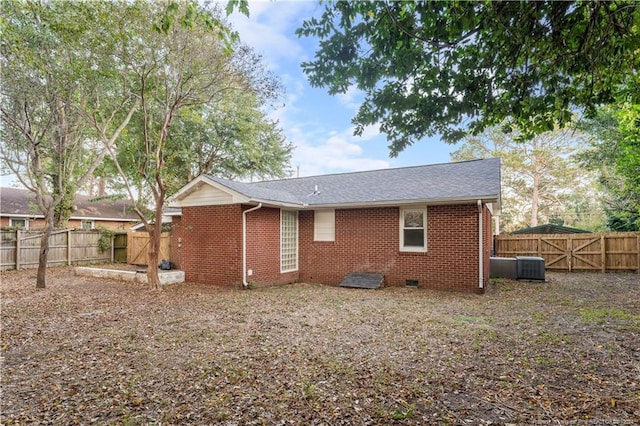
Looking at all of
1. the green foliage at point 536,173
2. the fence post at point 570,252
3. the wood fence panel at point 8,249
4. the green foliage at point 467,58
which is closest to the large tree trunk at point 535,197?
the green foliage at point 536,173

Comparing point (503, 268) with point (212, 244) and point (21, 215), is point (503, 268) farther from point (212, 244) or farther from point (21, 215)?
point (21, 215)

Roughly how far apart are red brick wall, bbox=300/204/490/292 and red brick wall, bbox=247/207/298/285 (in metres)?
1.11

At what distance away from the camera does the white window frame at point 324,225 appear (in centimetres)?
1135

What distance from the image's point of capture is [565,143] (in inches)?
882

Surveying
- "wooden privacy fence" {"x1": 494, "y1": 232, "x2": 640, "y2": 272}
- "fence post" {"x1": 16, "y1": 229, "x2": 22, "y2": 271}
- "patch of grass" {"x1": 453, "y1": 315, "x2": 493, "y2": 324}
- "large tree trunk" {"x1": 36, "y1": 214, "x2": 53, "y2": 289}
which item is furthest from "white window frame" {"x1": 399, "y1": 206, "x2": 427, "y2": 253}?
"fence post" {"x1": 16, "y1": 229, "x2": 22, "y2": 271}

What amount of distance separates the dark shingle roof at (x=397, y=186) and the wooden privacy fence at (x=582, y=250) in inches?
232

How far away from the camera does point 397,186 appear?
36.9ft

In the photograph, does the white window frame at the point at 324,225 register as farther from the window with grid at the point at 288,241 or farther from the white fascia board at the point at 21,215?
the white fascia board at the point at 21,215

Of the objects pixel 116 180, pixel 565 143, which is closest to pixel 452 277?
pixel 565 143

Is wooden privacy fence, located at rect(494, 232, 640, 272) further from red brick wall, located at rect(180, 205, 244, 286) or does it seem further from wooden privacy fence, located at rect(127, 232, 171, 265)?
wooden privacy fence, located at rect(127, 232, 171, 265)

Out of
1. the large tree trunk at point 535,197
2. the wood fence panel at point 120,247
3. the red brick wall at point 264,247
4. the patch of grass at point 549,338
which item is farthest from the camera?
the large tree trunk at point 535,197

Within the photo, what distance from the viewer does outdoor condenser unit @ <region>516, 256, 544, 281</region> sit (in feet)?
38.2

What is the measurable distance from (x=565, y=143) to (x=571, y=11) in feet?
77.2

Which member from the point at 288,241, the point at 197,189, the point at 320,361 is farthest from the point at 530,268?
the point at 197,189
